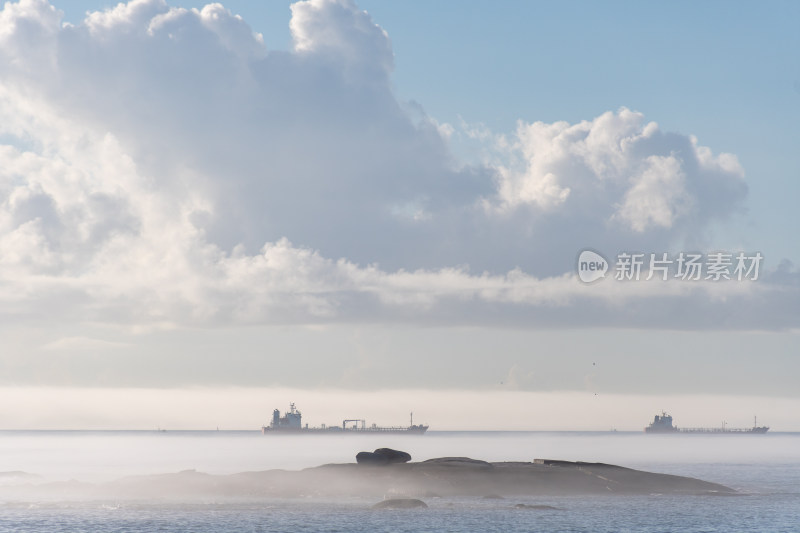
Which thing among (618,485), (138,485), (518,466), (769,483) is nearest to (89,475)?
(138,485)

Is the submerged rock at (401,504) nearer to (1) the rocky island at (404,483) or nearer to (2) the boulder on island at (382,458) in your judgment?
(1) the rocky island at (404,483)

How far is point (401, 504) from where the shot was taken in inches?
4242

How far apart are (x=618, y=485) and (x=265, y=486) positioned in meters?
43.8

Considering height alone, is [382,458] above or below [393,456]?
below

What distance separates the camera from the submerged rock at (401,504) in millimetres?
107188

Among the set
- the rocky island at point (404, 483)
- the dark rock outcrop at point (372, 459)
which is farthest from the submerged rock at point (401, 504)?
the dark rock outcrop at point (372, 459)

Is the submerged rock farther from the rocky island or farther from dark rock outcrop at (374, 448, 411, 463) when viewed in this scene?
dark rock outcrop at (374, 448, 411, 463)

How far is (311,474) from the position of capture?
131875 mm

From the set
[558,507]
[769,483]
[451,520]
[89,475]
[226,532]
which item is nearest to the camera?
[226,532]

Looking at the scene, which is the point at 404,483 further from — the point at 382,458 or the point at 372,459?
the point at 372,459

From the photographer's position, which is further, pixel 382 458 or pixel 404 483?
pixel 382 458

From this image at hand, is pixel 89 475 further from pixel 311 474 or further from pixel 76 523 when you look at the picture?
pixel 76 523

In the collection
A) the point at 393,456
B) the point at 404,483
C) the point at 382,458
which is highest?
the point at 393,456

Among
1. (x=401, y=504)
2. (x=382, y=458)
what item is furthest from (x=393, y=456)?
(x=401, y=504)
